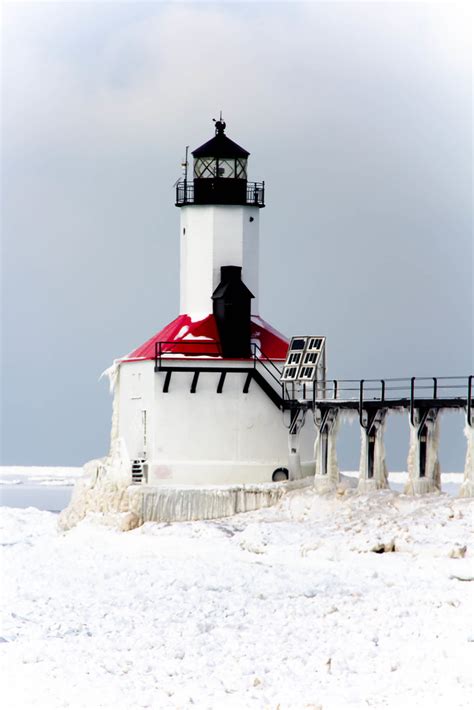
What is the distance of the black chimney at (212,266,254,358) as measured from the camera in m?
41.2

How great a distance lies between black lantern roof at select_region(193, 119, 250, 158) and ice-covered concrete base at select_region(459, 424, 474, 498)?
12835 mm

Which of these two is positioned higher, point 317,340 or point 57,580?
point 317,340

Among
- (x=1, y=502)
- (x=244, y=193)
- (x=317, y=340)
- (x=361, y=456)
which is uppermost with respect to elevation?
(x=244, y=193)

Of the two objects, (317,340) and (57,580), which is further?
(317,340)

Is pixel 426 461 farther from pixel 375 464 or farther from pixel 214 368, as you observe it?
pixel 214 368

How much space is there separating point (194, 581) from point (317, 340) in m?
11.3

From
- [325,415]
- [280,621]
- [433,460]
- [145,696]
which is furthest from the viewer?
[325,415]

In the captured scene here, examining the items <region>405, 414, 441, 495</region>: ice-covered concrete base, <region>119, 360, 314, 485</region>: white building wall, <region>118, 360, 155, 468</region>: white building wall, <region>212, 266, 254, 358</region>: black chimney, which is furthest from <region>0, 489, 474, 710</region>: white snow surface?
<region>212, 266, 254, 358</region>: black chimney

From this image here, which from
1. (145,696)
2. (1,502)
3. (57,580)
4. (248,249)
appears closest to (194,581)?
(57,580)

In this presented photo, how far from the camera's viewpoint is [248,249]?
4266 centimetres

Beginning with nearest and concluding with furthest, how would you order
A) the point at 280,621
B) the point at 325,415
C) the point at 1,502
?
the point at 280,621 → the point at 325,415 → the point at 1,502

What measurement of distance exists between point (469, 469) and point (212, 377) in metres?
9.74

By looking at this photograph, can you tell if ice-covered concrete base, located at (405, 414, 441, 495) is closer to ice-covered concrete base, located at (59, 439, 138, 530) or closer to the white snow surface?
the white snow surface

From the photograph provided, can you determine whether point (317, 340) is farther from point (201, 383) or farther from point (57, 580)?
point (57, 580)
